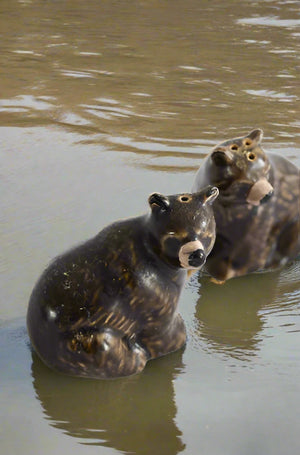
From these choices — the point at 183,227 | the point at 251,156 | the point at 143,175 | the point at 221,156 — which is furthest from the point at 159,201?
the point at 143,175

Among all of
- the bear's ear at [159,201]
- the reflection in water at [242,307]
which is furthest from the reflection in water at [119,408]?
the bear's ear at [159,201]

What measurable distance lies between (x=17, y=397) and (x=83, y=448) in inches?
13.6

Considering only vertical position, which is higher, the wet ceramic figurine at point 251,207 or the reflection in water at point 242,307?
the wet ceramic figurine at point 251,207

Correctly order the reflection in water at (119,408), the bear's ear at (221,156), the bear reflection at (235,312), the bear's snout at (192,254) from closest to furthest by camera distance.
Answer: the reflection in water at (119,408), the bear's snout at (192,254), the bear reflection at (235,312), the bear's ear at (221,156)

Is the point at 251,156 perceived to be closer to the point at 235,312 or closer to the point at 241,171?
the point at 241,171

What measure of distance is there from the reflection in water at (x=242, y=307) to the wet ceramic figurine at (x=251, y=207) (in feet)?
0.20

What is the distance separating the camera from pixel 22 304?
307 centimetres

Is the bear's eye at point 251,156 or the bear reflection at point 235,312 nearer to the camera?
the bear reflection at point 235,312

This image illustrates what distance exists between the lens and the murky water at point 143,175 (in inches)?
95.3

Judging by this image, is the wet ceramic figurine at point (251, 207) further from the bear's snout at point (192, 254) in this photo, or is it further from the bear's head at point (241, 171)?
the bear's snout at point (192, 254)

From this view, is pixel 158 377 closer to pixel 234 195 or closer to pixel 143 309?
pixel 143 309

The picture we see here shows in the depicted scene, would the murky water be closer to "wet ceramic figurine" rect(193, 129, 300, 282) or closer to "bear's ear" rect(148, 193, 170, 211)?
"wet ceramic figurine" rect(193, 129, 300, 282)

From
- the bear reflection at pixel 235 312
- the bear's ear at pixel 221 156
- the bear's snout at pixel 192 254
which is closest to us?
the bear's snout at pixel 192 254

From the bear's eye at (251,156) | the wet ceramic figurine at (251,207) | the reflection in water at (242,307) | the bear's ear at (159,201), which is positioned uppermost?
the bear's ear at (159,201)
